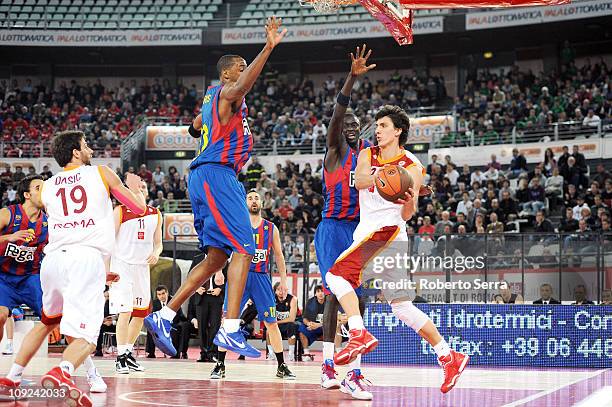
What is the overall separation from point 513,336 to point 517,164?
12.1 meters

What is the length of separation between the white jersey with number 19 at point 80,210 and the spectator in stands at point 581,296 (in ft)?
31.3

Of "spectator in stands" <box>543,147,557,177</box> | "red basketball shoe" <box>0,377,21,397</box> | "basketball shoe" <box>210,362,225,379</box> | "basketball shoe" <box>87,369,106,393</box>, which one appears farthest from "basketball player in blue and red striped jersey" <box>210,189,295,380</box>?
"spectator in stands" <box>543,147,557,177</box>

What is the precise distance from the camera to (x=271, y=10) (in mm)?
36969

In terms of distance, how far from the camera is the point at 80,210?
6.26m

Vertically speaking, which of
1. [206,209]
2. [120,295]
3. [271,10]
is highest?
[271,10]

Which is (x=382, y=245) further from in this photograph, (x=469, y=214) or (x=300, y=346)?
(x=469, y=214)

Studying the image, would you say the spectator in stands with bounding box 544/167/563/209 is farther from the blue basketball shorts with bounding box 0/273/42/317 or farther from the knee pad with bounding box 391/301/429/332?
the blue basketball shorts with bounding box 0/273/42/317

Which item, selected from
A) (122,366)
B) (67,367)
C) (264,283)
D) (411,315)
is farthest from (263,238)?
(67,367)

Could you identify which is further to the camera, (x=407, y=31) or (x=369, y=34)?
(x=369, y=34)

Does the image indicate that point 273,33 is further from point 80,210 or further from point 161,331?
point 161,331

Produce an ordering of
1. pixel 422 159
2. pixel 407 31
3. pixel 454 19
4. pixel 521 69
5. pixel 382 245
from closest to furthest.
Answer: pixel 382 245
pixel 407 31
pixel 422 159
pixel 454 19
pixel 521 69

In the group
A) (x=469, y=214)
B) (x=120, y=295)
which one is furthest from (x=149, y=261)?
(x=469, y=214)

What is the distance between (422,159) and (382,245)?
2368cm

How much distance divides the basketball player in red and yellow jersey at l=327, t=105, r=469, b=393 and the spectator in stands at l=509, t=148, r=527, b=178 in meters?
18.2
